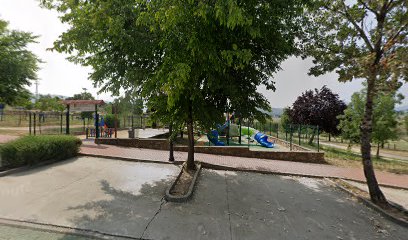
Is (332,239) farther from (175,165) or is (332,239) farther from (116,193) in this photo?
(175,165)

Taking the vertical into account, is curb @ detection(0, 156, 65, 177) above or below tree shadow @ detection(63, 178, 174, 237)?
above

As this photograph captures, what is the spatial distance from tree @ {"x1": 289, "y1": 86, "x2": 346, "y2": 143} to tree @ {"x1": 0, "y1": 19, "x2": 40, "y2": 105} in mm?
25043

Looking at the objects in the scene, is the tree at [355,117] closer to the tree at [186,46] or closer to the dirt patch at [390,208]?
the dirt patch at [390,208]

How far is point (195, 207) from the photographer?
523 cm

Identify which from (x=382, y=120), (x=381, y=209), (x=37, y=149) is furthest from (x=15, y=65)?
(x=382, y=120)

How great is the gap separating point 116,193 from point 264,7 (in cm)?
638

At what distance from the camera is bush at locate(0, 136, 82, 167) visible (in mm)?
7141

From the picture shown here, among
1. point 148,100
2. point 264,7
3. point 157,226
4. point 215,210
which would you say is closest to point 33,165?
point 148,100

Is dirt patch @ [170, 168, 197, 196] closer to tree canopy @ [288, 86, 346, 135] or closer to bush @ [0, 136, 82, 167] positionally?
bush @ [0, 136, 82, 167]

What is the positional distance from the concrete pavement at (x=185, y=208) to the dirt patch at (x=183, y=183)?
0.33 meters

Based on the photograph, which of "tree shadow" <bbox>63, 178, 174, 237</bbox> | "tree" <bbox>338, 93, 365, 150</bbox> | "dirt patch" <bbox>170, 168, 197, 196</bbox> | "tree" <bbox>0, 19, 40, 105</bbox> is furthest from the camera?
"tree" <bbox>338, 93, 365, 150</bbox>

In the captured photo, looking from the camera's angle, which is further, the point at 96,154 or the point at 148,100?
the point at 96,154

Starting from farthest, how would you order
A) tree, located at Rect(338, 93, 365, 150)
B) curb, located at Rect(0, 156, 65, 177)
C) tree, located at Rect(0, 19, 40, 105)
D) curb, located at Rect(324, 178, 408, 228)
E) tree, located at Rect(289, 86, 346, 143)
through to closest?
tree, located at Rect(289, 86, 346, 143) → tree, located at Rect(338, 93, 365, 150) → tree, located at Rect(0, 19, 40, 105) → curb, located at Rect(0, 156, 65, 177) → curb, located at Rect(324, 178, 408, 228)

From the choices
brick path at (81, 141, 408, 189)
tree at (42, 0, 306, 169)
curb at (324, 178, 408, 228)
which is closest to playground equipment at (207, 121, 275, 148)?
brick path at (81, 141, 408, 189)
